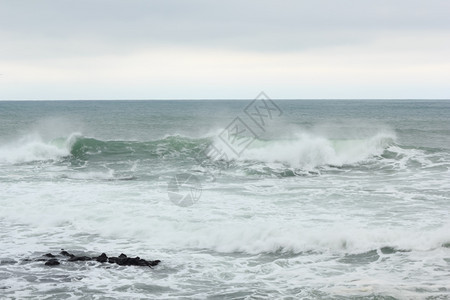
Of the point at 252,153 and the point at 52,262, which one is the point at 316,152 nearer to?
A: the point at 252,153

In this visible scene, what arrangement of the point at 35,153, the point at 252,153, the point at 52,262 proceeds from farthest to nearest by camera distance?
the point at 35,153
the point at 252,153
the point at 52,262

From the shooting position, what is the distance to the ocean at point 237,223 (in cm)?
825

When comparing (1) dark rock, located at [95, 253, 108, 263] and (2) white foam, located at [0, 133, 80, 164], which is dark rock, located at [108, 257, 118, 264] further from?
(2) white foam, located at [0, 133, 80, 164]

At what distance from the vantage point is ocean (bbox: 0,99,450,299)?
8250 millimetres

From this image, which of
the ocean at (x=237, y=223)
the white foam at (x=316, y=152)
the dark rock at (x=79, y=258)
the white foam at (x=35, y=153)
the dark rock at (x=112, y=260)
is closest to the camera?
the ocean at (x=237, y=223)

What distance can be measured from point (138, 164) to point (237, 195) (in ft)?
28.7

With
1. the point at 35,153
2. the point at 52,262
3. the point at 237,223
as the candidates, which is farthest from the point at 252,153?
the point at 52,262

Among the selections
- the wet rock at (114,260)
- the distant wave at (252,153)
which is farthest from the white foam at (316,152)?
the wet rock at (114,260)

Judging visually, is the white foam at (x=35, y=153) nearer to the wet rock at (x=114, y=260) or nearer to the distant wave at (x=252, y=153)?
the distant wave at (x=252, y=153)

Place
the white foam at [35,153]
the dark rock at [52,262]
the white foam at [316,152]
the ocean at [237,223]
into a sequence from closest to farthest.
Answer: the ocean at [237,223] < the dark rock at [52,262] < the white foam at [316,152] < the white foam at [35,153]

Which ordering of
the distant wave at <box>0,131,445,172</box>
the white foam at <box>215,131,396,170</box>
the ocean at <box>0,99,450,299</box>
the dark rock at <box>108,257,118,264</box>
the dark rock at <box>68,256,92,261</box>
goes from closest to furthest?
the ocean at <box>0,99,450,299</box> < the dark rock at <box>108,257,118,264</box> < the dark rock at <box>68,256,92,261</box> < the distant wave at <box>0,131,445,172</box> < the white foam at <box>215,131,396,170</box>

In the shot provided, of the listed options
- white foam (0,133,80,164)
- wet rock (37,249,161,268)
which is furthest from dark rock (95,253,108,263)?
white foam (0,133,80,164)

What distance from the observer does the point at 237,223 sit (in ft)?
40.7

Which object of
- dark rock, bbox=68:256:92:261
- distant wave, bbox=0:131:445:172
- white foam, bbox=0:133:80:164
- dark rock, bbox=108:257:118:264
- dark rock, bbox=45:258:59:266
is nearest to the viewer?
dark rock, bbox=45:258:59:266
